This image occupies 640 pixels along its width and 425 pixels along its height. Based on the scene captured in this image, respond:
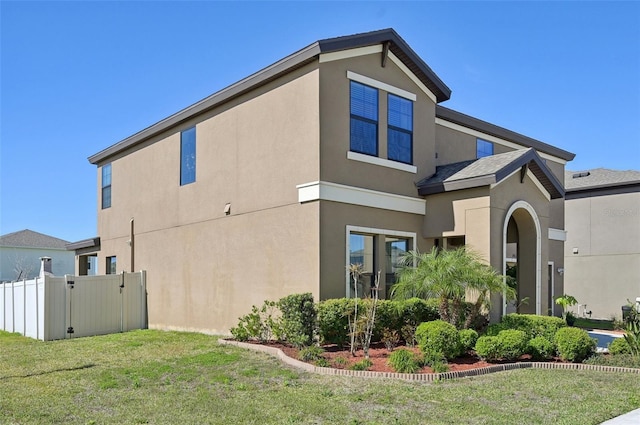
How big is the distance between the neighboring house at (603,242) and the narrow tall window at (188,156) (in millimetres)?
18672

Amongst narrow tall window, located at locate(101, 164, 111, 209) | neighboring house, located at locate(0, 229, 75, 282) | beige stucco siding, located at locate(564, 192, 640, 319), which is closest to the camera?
narrow tall window, located at locate(101, 164, 111, 209)

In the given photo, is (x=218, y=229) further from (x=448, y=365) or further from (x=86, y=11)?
(x=448, y=365)

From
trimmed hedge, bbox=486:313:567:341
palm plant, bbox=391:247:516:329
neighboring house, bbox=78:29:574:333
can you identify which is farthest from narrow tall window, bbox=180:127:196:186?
trimmed hedge, bbox=486:313:567:341

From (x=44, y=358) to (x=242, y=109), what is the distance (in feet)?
27.8

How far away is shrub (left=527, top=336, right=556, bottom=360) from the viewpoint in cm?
1199

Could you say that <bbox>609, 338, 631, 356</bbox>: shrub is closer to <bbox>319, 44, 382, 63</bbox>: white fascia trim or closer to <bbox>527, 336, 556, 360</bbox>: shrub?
<bbox>527, 336, 556, 360</bbox>: shrub

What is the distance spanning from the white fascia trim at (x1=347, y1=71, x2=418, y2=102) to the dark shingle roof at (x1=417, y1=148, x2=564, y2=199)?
2483 mm

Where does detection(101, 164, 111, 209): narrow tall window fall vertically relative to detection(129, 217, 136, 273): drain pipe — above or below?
above

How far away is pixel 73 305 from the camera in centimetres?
1812

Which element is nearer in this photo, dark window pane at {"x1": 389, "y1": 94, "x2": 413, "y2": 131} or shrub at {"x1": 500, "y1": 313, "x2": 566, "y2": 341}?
shrub at {"x1": 500, "y1": 313, "x2": 566, "y2": 341}

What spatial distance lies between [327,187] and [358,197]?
115cm

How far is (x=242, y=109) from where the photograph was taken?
650 inches

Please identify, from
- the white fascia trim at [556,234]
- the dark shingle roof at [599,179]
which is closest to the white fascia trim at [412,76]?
the white fascia trim at [556,234]

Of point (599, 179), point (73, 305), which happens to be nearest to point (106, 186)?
point (73, 305)
